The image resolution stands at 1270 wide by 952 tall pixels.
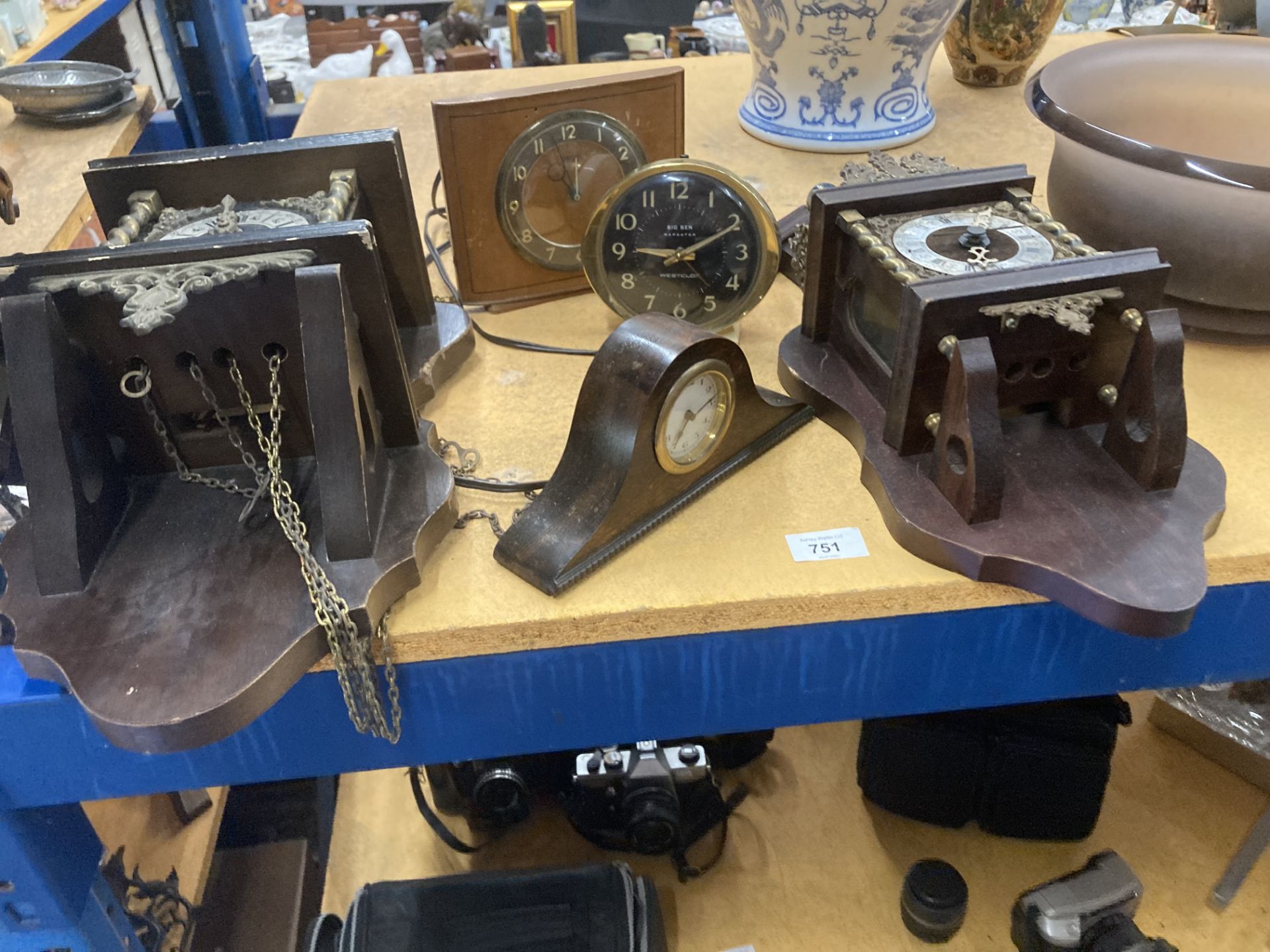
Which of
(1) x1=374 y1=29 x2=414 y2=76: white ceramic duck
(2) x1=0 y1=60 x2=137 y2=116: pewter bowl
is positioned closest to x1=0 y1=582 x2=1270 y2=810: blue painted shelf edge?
(2) x1=0 y1=60 x2=137 y2=116: pewter bowl

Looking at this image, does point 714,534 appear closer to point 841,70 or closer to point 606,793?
point 606,793

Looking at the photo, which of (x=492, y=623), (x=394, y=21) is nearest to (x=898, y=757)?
(x=492, y=623)

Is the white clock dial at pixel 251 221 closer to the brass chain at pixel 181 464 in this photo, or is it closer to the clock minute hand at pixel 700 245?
the brass chain at pixel 181 464

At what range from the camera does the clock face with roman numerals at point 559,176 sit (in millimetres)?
871

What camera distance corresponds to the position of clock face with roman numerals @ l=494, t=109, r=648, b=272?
871 mm

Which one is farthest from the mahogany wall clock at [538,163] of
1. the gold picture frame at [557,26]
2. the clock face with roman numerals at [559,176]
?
the gold picture frame at [557,26]

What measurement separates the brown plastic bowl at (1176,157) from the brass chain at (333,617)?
65cm

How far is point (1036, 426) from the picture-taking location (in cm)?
71

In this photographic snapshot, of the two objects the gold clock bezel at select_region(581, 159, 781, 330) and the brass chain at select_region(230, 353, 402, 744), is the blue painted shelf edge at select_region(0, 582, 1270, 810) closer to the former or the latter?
the brass chain at select_region(230, 353, 402, 744)

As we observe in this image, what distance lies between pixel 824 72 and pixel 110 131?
1.16 metres

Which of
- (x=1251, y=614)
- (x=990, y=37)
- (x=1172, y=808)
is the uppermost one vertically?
(x=990, y=37)

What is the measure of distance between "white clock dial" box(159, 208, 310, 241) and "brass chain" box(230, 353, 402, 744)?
14 centimetres

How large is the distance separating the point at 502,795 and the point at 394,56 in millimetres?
1733

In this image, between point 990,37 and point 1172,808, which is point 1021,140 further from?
point 1172,808
